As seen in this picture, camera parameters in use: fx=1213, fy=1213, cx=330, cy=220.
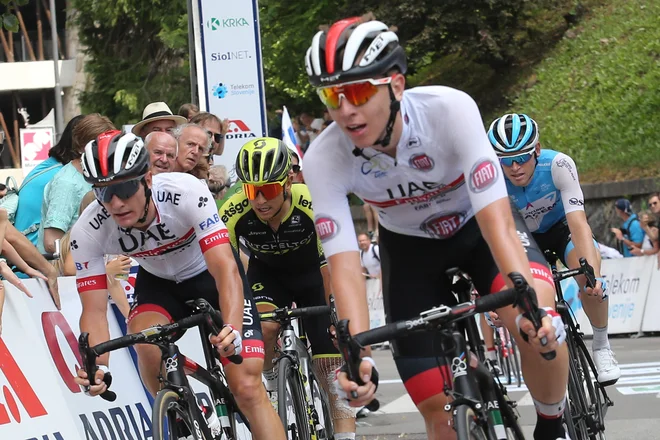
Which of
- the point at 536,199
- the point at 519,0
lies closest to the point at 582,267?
the point at 536,199

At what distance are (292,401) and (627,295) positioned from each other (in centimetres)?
1263

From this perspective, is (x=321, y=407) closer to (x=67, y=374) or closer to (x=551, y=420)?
(x=67, y=374)

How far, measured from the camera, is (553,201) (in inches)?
333

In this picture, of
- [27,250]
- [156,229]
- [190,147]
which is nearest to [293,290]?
[190,147]

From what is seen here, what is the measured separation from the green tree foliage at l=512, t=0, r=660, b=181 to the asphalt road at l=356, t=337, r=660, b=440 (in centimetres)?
1002

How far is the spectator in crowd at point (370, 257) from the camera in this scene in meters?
21.4

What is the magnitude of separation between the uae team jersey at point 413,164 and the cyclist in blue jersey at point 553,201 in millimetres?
2577

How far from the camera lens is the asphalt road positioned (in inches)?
380

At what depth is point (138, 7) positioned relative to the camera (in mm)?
36000

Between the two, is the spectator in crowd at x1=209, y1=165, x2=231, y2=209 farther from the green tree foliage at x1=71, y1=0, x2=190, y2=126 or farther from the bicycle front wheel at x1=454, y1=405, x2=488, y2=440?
the green tree foliage at x1=71, y1=0, x2=190, y2=126

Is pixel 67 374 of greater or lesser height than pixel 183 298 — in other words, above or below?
below

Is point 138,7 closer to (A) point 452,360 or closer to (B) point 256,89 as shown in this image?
(B) point 256,89

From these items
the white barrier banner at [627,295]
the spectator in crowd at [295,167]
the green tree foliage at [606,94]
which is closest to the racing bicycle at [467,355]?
the spectator in crowd at [295,167]

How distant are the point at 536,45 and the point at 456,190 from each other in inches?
1090
